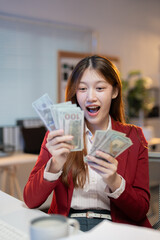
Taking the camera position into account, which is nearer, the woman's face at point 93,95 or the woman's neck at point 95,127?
the woman's face at point 93,95

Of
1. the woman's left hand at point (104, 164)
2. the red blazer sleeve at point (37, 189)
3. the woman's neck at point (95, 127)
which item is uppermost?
the woman's neck at point (95, 127)

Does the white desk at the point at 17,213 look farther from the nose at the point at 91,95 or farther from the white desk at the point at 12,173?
the white desk at the point at 12,173

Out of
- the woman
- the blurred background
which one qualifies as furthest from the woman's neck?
the blurred background

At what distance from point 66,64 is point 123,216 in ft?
11.9

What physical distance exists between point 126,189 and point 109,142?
0.30 metres

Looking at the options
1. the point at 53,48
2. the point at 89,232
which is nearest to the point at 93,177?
the point at 89,232

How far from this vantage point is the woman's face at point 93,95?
1.49 metres

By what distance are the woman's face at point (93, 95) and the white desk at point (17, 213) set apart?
0.49 metres

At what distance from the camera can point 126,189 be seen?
133 centimetres

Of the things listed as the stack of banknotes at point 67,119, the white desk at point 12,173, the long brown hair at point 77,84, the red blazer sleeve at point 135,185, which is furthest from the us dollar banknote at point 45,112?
the white desk at point 12,173

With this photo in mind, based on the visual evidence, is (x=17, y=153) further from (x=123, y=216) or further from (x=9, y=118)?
(x=123, y=216)

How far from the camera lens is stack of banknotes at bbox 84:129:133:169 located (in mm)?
1107

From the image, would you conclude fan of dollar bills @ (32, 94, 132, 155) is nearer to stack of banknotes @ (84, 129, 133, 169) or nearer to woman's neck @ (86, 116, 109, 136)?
stack of banknotes @ (84, 129, 133, 169)

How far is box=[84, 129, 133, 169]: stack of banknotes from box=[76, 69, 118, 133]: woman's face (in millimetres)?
371
